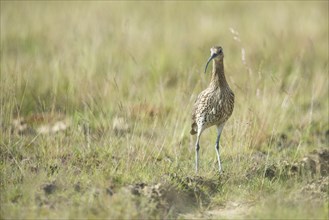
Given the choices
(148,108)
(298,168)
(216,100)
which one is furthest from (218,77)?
(148,108)

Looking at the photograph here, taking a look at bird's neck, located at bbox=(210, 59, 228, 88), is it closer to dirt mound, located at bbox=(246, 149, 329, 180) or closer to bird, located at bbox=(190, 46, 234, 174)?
bird, located at bbox=(190, 46, 234, 174)

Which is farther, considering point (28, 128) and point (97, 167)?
point (28, 128)

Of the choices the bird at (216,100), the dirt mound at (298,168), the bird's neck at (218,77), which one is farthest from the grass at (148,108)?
the bird's neck at (218,77)

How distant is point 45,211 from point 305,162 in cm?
294

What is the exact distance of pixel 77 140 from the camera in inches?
317

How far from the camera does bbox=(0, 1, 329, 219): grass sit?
6211mm

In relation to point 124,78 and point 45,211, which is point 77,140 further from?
point 124,78

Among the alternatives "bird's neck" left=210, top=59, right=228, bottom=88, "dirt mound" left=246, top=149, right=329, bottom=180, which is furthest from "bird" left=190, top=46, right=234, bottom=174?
"dirt mound" left=246, top=149, right=329, bottom=180

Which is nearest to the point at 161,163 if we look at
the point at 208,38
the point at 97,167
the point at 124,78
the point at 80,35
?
the point at 97,167

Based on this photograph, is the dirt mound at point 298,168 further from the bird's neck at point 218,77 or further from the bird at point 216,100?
the bird's neck at point 218,77

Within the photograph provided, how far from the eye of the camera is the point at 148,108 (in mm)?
9023

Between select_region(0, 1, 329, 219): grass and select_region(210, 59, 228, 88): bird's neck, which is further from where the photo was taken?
select_region(210, 59, 228, 88): bird's neck

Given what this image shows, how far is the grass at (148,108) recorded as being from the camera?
6211 millimetres

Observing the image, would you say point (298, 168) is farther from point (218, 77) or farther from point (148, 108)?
point (148, 108)
